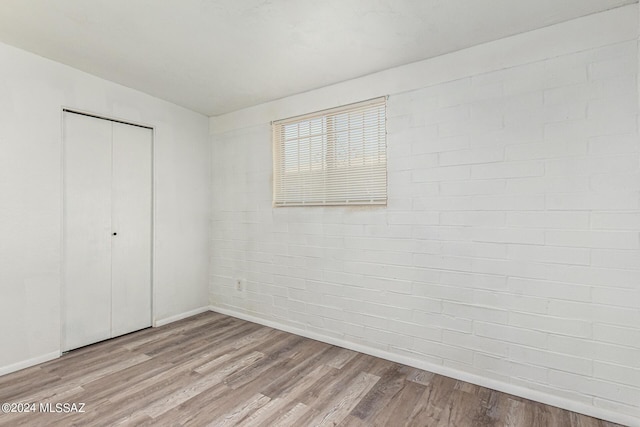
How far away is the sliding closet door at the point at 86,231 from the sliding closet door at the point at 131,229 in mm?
82

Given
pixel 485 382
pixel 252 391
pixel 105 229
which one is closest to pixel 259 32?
pixel 105 229

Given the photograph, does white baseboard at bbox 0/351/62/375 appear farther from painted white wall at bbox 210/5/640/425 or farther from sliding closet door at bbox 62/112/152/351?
painted white wall at bbox 210/5/640/425

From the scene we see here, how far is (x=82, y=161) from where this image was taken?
121 inches

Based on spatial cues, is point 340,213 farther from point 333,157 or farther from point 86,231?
point 86,231

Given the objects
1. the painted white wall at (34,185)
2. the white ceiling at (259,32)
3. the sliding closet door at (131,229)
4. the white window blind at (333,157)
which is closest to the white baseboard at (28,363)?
the painted white wall at (34,185)

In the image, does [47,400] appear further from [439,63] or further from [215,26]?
[439,63]

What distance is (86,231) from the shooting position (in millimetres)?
3125

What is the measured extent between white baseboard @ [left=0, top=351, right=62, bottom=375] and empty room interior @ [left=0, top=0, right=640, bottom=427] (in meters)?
0.02

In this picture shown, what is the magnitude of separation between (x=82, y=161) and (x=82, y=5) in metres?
1.52

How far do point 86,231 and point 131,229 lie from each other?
450 mm

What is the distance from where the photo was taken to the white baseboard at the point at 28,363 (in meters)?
2.56

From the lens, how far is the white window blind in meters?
3.00

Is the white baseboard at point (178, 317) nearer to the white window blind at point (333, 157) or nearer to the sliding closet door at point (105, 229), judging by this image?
the sliding closet door at point (105, 229)

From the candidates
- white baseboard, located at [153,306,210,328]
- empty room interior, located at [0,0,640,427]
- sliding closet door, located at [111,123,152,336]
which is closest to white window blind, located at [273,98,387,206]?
empty room interior, located at [0,0,640,427]
